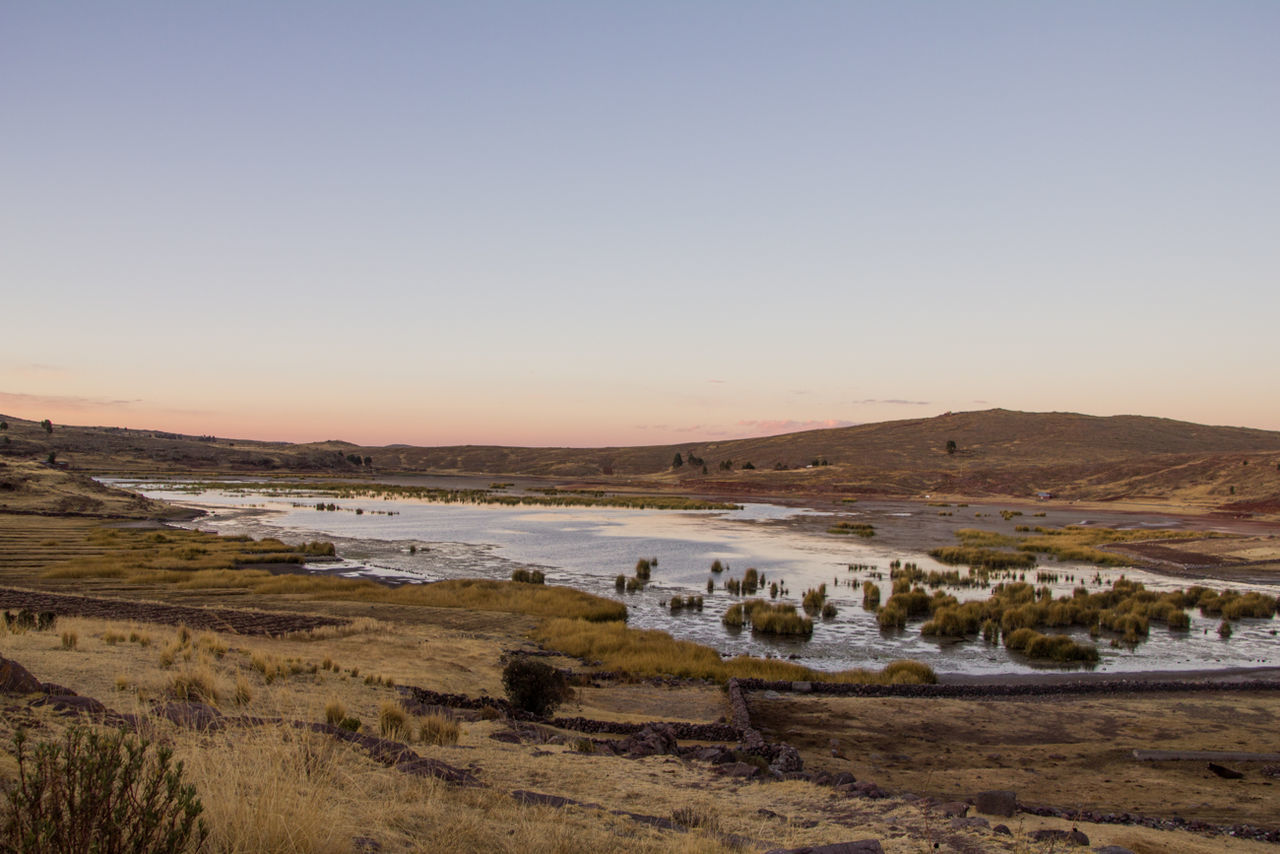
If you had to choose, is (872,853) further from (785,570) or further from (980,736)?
(785,570)

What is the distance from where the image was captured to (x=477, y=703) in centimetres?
1367

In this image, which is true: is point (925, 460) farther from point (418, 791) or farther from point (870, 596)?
point (418, 791)

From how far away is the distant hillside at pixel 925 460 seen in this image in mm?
97875

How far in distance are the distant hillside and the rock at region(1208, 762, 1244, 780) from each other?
82132 mm

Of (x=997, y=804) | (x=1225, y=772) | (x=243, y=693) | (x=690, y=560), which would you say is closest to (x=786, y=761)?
(x=997, y=804)

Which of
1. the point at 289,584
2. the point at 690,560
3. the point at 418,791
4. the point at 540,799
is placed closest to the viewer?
the point at 418,791

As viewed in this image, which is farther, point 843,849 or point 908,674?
point 908,674

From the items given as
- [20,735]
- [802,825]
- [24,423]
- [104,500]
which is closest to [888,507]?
[104,500]

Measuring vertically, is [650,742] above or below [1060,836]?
below

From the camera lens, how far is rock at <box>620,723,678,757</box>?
11266 millimetres

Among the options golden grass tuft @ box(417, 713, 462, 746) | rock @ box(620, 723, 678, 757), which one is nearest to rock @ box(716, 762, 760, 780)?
rock @ box(620, 723, 678, 757)

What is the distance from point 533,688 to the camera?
45.4ft

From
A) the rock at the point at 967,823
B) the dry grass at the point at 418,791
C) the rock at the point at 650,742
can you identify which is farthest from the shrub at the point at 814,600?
the rock at the point at 967,823

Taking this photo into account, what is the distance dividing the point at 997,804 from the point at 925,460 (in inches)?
5498
